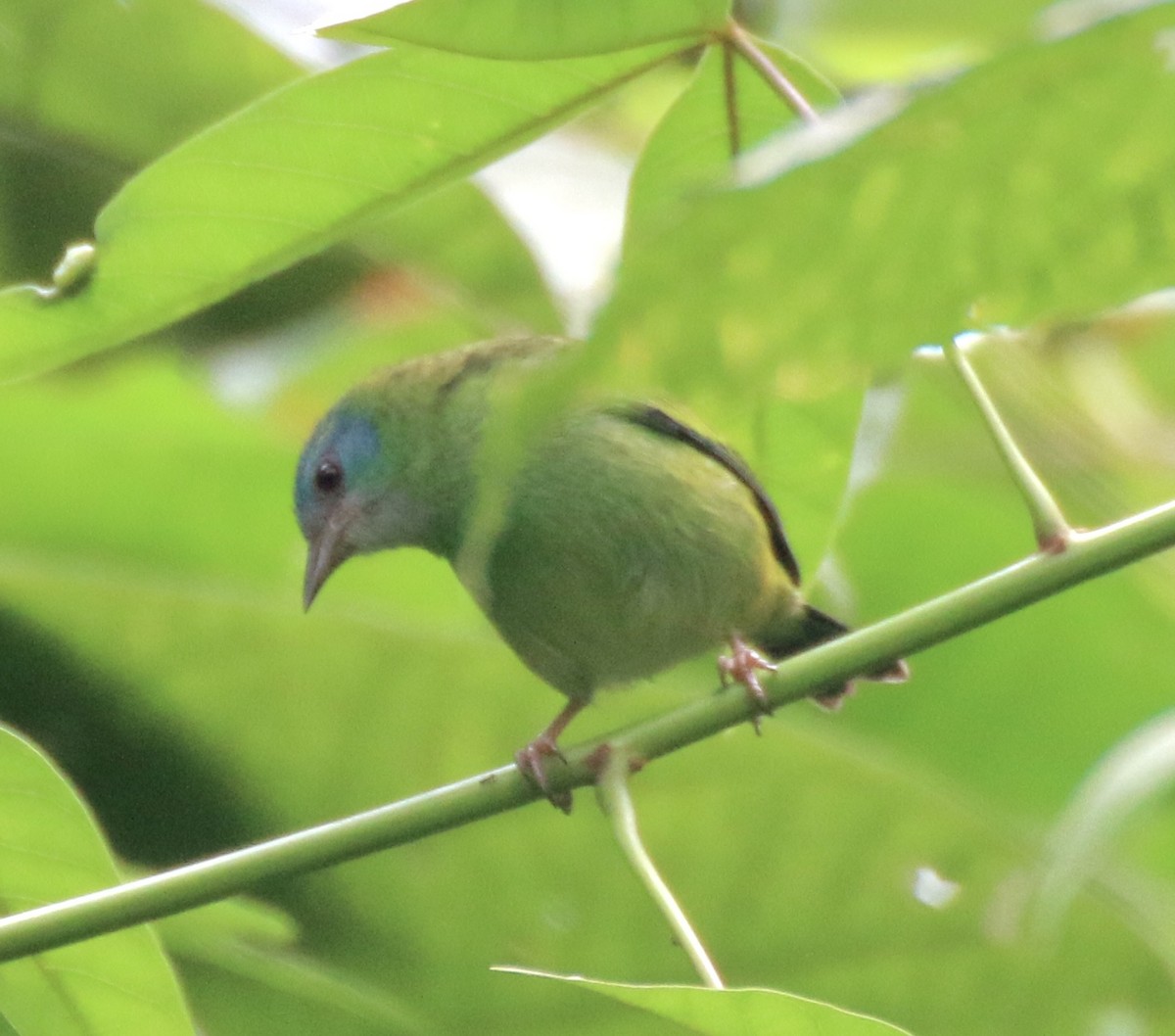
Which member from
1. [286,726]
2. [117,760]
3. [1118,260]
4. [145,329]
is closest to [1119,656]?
[286,726]

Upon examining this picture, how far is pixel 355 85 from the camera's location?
1969mm

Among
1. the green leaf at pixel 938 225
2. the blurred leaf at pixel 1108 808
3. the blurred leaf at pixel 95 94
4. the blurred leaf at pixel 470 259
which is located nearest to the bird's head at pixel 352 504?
the blurred leaf at pixel 470 259

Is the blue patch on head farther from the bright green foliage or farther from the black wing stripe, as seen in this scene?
the black wing stripe

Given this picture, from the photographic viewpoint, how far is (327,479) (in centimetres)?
364

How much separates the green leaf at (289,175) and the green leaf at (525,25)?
0.46 ft

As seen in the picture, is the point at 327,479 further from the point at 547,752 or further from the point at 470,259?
the point at 547,752

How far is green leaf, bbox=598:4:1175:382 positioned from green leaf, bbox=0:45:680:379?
0.87 m

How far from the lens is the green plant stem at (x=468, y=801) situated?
178 cm

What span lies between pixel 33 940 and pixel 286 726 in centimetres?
137

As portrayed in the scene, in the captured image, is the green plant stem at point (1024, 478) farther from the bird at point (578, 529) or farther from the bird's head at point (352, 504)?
the bird's head at point (352, 504)

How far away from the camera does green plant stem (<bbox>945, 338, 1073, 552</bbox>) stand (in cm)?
184

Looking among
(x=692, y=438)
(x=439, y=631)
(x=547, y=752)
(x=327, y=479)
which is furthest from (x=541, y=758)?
(x=327, y=479)

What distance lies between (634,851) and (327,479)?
6.03ft

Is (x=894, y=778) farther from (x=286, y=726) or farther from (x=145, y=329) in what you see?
(x=145, y=329)
